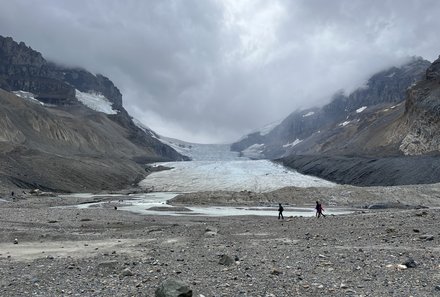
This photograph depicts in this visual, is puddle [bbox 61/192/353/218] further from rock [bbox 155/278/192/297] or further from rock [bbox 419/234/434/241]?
rock [bbox 155/278/192/297]

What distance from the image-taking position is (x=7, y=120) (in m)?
140

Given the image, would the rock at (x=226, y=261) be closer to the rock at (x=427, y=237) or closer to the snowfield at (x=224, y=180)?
the rock at (x=427, y=237)

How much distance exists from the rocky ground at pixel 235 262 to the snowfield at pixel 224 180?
71.7 meters

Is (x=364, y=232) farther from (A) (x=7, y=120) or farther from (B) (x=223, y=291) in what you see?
(A) (x=7, y=120)

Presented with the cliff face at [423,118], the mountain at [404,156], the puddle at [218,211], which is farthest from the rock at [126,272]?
the cliff face at [423,118]

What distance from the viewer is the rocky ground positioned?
12.5 meters

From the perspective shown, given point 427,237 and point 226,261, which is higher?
point 427,237

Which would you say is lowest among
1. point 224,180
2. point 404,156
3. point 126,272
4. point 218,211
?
point 126,272

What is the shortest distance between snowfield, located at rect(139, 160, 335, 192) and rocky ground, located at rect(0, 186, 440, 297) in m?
71.7

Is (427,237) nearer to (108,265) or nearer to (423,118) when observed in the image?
(108,265)

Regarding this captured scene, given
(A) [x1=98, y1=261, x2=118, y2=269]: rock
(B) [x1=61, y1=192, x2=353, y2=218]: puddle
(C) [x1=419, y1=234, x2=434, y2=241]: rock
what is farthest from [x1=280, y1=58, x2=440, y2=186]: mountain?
(A) [x1=98, y1=261, x2=118, y2=269]: rock

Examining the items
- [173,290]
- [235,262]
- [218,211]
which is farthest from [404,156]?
[173,290]

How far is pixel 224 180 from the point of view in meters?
112

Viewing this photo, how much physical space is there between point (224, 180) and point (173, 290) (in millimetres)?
101379
